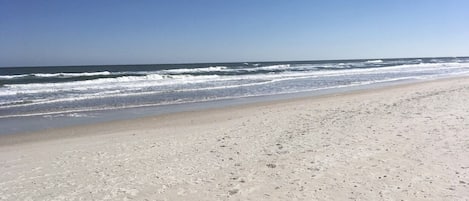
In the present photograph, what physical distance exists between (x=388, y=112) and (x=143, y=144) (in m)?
6.55

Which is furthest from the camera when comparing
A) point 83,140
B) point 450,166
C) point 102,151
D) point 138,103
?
point 138,103

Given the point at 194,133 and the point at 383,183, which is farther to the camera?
the point at 194,133

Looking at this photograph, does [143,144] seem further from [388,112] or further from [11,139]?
[388,112]

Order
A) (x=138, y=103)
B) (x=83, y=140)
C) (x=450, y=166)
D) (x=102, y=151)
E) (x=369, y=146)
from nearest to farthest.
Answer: (x=450, y=166) → (x=369, y=146) → (x=102, y=151) → (x=83, y=140) → (x=138, y=103)

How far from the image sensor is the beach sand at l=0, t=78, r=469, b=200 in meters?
4.74

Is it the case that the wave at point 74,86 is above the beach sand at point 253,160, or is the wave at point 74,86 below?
below

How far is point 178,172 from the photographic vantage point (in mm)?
5594

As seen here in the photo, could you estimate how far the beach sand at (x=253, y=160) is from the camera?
4738 millimetres

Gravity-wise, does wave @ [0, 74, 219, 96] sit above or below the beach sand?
below

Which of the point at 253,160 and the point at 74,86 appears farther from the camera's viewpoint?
the point at 74,86

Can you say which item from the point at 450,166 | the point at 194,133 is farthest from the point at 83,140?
the point at 450,166

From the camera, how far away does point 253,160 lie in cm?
608

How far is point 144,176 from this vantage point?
→ 17.8 feet

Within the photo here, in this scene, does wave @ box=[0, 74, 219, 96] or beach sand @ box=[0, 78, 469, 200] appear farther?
wave @ box=[0, 74, 219, 96]
